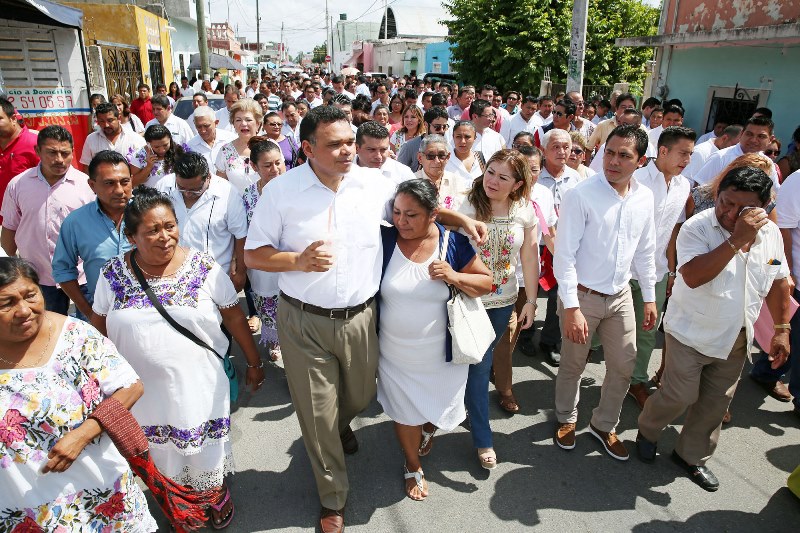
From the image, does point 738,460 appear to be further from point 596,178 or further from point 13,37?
point 13,37

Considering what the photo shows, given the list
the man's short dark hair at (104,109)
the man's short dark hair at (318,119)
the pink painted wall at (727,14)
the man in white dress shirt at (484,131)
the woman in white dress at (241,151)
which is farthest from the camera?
the pink painted wall at (727,14)

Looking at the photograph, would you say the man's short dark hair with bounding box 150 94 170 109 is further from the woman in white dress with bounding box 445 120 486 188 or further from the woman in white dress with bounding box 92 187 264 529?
the woman in white dress with bounding box 92 187 264 529

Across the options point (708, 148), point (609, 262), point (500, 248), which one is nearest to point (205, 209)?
point (500, 248)

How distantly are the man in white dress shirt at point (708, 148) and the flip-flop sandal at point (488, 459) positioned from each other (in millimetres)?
4019

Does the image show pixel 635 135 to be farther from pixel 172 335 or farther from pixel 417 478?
pixel 172 335

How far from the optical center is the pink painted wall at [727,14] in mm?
9172

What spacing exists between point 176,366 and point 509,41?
58.6 ft

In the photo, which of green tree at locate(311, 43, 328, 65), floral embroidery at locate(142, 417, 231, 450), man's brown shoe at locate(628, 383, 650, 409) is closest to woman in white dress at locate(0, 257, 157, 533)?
A: floral embroidery at locate(142, 417, 231, 450)

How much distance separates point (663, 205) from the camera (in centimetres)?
384

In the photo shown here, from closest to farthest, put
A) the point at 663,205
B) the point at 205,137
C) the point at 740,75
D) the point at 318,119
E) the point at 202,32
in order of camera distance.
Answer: the point at 318,119
the point at 663,205
the point at 205,137
the point at 740,75
the point at 202,32

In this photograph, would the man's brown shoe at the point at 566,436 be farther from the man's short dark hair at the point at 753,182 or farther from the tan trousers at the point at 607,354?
the man's short dark hair at the point at 753,182

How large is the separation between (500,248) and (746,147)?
134 inches

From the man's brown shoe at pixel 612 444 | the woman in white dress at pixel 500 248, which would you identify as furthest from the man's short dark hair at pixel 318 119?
the man's brown shoe at pixel 612 444

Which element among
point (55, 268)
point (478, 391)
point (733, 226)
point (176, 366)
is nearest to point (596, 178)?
point (733, 226)
